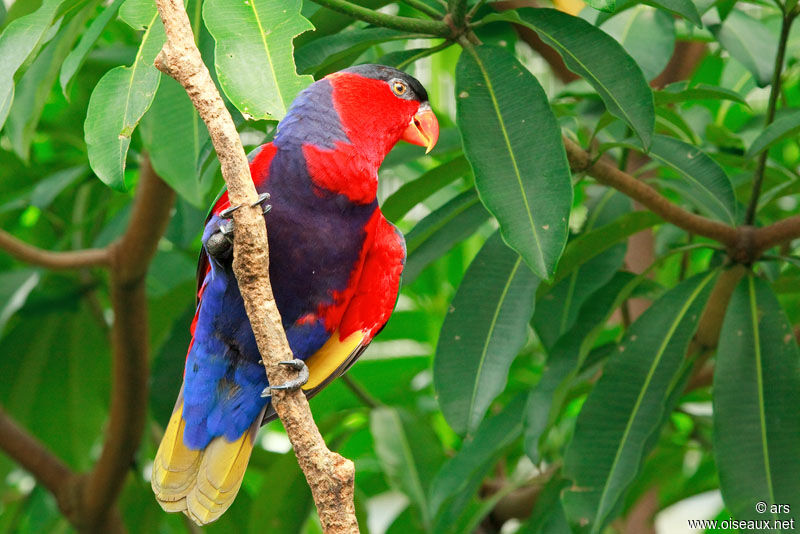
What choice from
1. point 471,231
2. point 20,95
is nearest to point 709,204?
point 471,231

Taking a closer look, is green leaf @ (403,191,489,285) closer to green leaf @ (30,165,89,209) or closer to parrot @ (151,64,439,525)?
parrot @ (151,64,439,525)

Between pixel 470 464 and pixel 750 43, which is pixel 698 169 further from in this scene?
pixel 470 464

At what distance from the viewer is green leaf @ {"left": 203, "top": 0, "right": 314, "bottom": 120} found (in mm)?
1219

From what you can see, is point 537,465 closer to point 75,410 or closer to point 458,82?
point 458,82

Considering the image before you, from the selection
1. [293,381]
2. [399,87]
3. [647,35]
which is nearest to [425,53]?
[399,87]

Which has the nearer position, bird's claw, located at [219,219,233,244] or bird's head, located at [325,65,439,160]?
bird's claw, located at [219,219,233,244]

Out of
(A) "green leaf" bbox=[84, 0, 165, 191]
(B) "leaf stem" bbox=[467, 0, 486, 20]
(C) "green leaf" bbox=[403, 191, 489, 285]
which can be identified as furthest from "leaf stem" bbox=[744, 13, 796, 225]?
(A) "green leaf" bbox=[84, 0, 165, 191]

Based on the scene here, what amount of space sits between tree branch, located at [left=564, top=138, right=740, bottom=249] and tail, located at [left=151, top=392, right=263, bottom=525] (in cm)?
84

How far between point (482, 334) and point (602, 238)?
0.39 meters

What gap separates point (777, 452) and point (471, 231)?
2.63 ft

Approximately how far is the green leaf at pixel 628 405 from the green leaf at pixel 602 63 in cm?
59

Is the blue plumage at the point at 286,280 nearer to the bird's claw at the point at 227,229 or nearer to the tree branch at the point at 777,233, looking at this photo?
the bird's claw at the point at 227,229

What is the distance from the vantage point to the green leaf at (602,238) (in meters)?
1.94

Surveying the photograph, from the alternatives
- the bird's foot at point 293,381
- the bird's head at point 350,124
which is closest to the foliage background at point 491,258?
the bird's head at point 350,124
